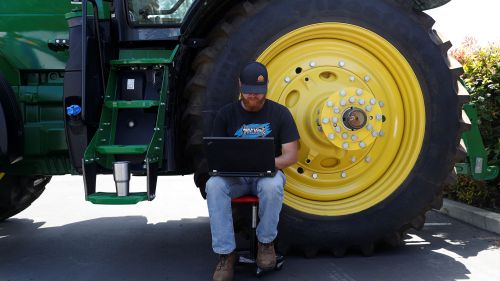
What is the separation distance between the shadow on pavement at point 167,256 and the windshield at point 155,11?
1.69 meters

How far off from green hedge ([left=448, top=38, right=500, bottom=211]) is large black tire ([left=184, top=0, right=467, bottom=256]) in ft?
4.52

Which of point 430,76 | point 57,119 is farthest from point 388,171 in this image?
point 57,119

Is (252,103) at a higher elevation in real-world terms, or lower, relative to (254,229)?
higher

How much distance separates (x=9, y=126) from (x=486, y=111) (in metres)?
3.88

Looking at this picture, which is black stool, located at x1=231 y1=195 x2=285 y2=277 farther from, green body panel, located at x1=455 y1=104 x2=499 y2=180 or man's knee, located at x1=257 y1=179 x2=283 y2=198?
green body panel, located at x1=455 y1=104 x2=499 y2=180

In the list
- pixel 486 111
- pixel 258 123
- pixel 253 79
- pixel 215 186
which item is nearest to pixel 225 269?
pixel 215 186

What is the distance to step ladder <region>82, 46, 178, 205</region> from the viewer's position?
3.46 m

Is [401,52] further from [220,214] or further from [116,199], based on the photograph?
[116,199]

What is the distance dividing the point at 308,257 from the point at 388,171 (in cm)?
80

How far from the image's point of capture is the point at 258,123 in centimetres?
355

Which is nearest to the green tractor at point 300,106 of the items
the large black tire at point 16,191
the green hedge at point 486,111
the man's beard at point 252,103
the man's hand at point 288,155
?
the man's beard at point 252,103

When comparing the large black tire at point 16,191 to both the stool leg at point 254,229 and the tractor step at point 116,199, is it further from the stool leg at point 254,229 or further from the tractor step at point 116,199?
the stool leg at point 254,229

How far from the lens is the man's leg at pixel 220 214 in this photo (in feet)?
10.9

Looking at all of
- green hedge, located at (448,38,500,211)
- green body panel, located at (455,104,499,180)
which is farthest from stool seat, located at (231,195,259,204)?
green hedge, located at (448,38,500,211)
